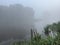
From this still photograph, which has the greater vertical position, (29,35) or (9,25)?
(9,25)

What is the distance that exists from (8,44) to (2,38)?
186mm

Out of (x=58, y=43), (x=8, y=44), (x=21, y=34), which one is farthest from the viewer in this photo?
(x=21, y=34)

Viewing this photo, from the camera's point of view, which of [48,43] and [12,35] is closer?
[48,43]

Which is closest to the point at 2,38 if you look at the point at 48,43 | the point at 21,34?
the point at 21,34

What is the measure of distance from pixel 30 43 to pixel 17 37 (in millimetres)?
595

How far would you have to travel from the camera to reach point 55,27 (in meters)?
3.68

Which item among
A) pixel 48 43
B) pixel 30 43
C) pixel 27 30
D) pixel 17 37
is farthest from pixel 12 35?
pixel 48 43

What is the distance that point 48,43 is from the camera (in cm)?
301

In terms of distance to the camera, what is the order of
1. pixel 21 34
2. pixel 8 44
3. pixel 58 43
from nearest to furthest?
pixel 58 43 < pixel 8 44 < pixel 21 34

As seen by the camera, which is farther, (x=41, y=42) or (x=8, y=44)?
(x=8, y=44)

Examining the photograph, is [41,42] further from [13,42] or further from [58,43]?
[13,42]

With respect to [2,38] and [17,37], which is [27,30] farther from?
[2,38]

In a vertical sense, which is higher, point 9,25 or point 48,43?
point 9,25

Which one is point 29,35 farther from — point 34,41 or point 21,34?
point 34,41
